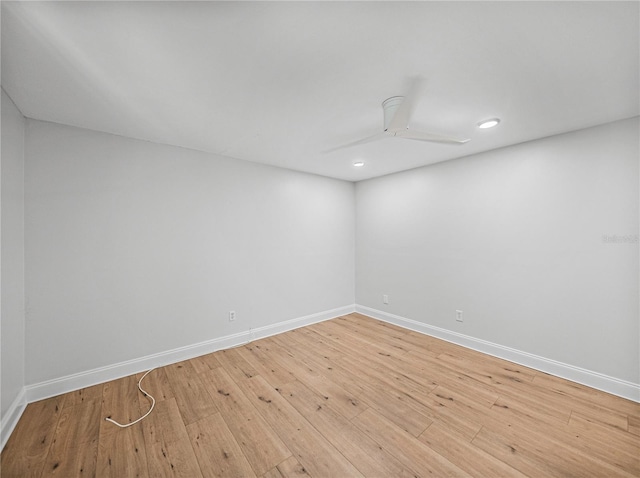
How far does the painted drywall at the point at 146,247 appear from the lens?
2117 mm

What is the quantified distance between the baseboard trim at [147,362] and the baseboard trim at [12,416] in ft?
0.24

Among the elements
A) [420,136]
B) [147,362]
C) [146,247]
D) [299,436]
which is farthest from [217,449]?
[420,136]

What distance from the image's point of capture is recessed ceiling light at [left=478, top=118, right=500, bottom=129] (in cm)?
215

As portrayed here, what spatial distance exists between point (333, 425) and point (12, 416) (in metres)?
2.26

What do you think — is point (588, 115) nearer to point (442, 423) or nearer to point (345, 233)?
point (442, 423)

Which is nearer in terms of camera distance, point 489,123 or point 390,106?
point 390,106

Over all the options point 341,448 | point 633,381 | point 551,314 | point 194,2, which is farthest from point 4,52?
point 633,381

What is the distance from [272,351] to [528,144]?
3580 millimetres

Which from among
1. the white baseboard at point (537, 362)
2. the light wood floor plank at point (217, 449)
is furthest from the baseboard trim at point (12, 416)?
the white baseboard at point (537, 362)

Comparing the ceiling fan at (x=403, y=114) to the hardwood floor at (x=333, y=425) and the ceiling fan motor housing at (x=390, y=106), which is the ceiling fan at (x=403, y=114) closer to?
the ceiling fan motor housing at (x=390, y=106)

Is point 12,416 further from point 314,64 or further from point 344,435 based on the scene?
point 314,64

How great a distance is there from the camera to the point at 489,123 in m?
2.19

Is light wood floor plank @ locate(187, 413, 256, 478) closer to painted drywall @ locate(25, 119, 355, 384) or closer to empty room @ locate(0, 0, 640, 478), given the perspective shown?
empty room @ locate(0, 0, 640, 478)

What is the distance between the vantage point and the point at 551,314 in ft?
8.17
